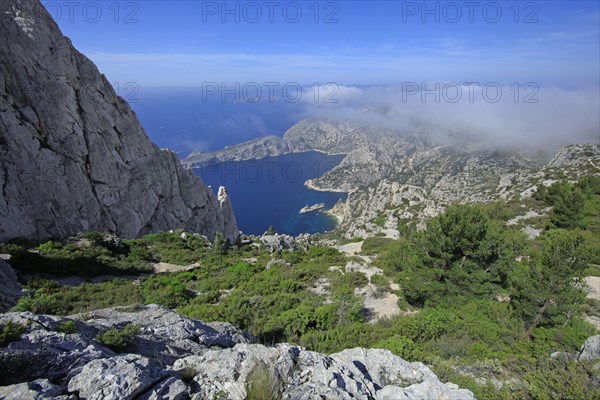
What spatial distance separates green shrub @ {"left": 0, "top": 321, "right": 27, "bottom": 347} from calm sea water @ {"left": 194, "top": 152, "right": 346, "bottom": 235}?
106297 millimetres

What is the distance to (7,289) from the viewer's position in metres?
8.93

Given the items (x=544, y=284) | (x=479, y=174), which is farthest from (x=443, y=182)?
(x=544, y=284)

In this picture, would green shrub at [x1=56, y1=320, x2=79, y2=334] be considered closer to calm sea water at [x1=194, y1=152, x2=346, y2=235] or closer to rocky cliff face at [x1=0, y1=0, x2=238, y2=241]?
rocky cliff face at [x1=0, y1=0, x2=238, y2=241]

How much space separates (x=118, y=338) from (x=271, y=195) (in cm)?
15341

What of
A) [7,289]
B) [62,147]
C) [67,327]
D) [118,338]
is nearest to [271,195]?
[62,147]

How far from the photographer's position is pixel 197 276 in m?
17.1

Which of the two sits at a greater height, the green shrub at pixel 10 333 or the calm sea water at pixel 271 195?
the green shrub at pixel 10 333

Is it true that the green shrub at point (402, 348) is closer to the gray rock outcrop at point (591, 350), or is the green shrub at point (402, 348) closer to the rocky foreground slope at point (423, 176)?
the gray rock outcrop at point (591, 350)

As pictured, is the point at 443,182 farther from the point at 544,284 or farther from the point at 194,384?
the point at 194,384

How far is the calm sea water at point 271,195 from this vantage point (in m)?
121

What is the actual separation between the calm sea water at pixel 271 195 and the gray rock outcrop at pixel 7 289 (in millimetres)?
101534

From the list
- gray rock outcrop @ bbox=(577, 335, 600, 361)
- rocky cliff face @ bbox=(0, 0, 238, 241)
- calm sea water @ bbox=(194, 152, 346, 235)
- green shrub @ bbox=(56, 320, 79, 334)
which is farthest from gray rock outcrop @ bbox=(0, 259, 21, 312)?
calm sea water @ bbox=(194, 152, 346, 235)

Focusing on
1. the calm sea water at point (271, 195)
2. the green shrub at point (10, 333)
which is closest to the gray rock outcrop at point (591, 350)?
the green shrub at point (10, 333)

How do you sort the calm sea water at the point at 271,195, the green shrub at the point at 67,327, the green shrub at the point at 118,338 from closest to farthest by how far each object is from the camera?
1. the green shrub at the point at 67,327
2. the green shrub at the point at 118,338
3. the calm sea water at the point at 271,195
